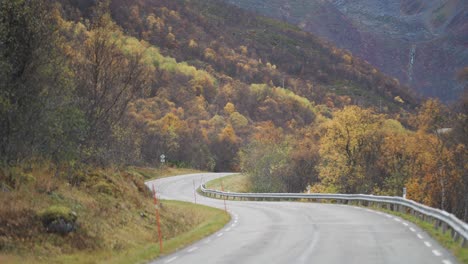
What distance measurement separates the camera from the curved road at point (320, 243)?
1345cm

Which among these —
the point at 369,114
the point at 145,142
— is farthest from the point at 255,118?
the point at 369,114

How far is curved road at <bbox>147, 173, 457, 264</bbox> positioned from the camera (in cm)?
1345

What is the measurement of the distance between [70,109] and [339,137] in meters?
39.9

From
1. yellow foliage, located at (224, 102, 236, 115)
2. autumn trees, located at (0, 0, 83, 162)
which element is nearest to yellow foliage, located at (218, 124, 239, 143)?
yellow foliage, located at (224, 102, 236, 115)

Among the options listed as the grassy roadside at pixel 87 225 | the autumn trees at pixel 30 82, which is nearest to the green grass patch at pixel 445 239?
the grassy roadside at pixel 87 225

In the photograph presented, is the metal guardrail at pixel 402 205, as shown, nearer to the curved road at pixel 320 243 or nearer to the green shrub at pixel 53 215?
the curved road at pixel 320 243

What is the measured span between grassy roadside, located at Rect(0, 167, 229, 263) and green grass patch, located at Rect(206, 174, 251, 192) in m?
42.3

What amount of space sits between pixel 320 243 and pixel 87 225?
21.8ft

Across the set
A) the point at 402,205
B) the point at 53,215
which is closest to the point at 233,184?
the point at 402,205

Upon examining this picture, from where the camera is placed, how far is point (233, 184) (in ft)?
236

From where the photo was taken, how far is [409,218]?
23375mm

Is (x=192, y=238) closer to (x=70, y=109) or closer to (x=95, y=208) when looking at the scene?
(x=95, y=208)

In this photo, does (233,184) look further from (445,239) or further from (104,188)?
(445,239)

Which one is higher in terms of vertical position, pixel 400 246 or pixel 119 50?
pixel 119 50
